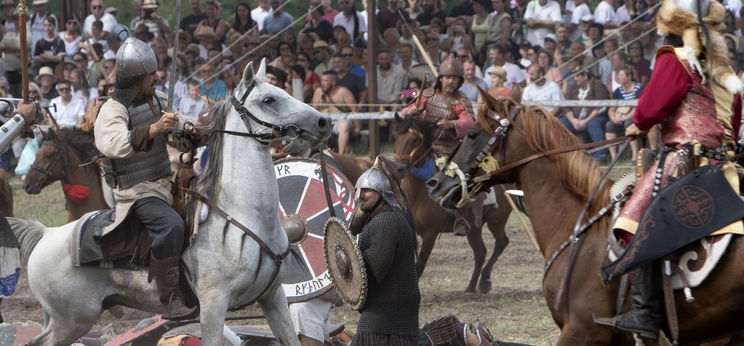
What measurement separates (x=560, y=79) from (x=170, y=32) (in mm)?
7171

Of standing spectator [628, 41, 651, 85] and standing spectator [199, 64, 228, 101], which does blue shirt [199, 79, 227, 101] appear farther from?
standing spectator [628, 41, 651, 85]

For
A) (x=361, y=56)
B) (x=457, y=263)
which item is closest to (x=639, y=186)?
(x=457, y=263)

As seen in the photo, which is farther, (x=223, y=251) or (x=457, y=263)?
(x=457, y=263)

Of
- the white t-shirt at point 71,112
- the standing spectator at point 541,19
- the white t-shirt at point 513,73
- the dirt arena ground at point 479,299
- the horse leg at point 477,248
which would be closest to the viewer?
the dirt arena ground at point 479,299

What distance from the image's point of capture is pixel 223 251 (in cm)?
770

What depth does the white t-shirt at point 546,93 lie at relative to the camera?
53.2 feet

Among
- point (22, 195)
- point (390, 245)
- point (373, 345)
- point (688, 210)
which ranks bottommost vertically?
point (22, 195)

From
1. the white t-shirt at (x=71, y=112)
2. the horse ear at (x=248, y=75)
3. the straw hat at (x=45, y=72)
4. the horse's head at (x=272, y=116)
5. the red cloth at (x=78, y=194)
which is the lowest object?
the white t-shirt at (x=71, y=112)

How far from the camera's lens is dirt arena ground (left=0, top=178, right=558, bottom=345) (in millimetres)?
10516

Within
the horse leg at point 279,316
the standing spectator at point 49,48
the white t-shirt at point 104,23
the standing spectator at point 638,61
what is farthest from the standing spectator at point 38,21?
the horse leg at point 279,316

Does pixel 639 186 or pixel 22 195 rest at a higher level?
pixel 639 186

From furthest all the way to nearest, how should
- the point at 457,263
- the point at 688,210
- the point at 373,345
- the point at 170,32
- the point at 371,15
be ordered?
the point at 170,32 < the point at 371,15 < the point at 457,263 < the point at 373,345 < the point at 688,210

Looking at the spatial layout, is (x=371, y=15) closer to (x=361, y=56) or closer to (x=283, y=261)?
(x=361, y=56)

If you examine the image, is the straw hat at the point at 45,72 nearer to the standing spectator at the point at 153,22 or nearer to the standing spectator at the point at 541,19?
the standing spectator at the point at 153,22
